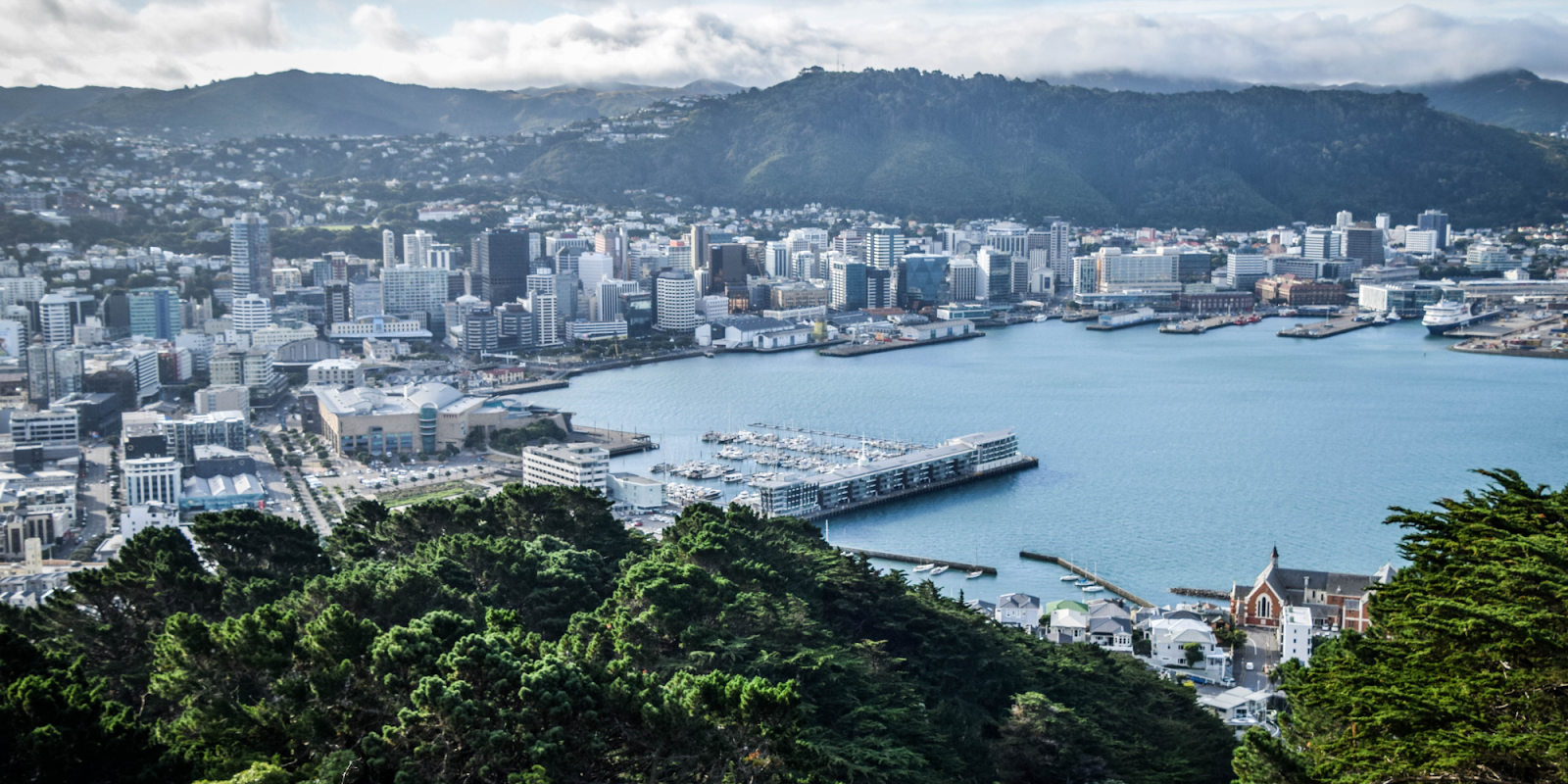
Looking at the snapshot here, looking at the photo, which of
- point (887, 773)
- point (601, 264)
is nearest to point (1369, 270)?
point (601, 264)

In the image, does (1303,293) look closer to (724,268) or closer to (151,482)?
(724,268)

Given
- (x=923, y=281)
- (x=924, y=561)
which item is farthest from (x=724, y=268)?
(x=924, y=561)

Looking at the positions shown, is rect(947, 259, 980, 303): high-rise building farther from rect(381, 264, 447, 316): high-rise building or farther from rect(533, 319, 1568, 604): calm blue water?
rect(381, 264, 447, 316): high-rise building

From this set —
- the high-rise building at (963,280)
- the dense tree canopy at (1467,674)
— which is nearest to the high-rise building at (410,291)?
the high-rise building at (963,280)

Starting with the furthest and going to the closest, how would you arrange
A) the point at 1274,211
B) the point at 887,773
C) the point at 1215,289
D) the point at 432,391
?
the point at 1274,211, the point at 1215,289, the point at 432,391, the point at 887,773

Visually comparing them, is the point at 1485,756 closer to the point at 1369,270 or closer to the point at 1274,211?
the point at 1369,270

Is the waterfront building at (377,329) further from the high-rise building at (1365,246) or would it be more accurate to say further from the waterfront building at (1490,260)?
the waterfront building at (1490,260)
